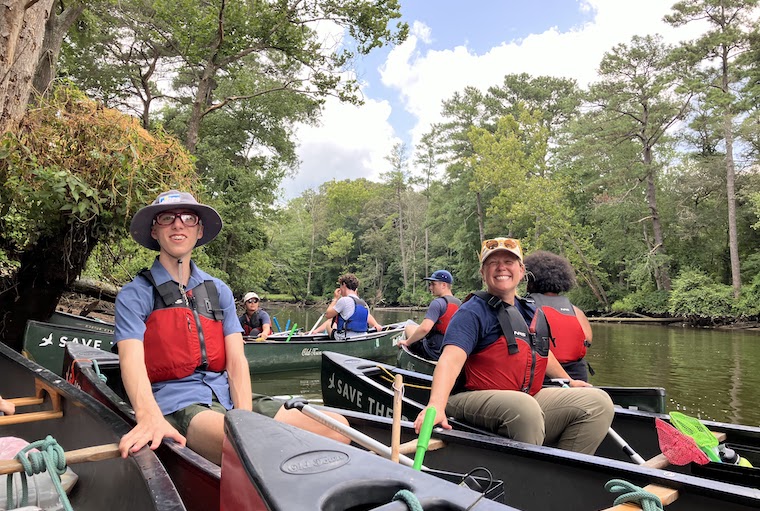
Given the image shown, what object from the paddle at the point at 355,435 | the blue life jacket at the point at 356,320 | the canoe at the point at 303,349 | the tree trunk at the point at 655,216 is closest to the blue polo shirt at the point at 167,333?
the paddle at the point at 355,435

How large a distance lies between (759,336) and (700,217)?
938cm

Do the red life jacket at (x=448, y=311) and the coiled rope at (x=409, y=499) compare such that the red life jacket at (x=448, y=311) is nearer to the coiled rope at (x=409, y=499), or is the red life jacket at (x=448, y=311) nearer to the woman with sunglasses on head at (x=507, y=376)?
the woman with sunglasses on head at (x=507, y=376)

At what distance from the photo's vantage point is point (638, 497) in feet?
5.25

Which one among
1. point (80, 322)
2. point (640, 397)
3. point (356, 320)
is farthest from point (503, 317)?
point (80, 322)

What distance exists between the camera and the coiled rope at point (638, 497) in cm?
155

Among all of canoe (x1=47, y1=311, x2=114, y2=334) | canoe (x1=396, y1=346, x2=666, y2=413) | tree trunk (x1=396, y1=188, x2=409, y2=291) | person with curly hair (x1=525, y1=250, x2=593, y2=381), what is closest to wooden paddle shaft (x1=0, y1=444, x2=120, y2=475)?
person with curly hair (x1=525, y1=250, x2=593, y2=381)

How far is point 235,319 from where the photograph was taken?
2668mm

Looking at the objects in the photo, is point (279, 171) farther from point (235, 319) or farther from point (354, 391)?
point (235, 319)

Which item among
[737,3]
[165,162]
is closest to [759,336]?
[737,3]

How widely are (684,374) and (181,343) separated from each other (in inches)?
390

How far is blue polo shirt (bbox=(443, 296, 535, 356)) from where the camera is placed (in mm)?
2686

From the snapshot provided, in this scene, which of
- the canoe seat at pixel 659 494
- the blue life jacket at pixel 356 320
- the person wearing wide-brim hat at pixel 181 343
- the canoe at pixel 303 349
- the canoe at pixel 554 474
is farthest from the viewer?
the blue life jacket at pixel 356 320

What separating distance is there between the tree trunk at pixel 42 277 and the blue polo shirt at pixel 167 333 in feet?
13.8

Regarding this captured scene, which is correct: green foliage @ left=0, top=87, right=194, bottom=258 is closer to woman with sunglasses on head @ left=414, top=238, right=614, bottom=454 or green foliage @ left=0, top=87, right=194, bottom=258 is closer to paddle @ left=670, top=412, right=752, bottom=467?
woman with sunglasses on head @ left=414, top=238, right=614, bottom=454
